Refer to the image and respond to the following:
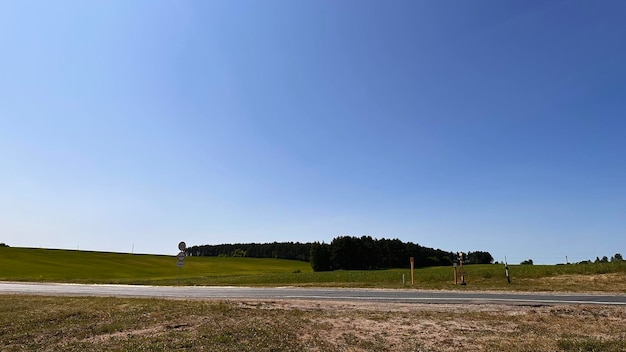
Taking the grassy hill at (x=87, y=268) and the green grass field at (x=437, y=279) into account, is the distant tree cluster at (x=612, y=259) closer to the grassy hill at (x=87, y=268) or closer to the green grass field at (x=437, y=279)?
the green grass field at (x=437, y=279)

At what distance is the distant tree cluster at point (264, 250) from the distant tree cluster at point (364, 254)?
2060 inches

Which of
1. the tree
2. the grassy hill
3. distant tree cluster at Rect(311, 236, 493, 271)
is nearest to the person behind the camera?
the grassy hill

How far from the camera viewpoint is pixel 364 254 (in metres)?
108

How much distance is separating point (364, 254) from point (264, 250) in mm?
76843

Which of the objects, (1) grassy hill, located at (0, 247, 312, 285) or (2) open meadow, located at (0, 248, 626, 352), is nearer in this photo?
(2) open meadow, located at (0, 248, 626, 352)

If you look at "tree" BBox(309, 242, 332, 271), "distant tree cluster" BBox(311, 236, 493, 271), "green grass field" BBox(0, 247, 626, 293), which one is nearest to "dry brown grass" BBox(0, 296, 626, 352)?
"green grass field" BBox(0, 247, 626, 293)

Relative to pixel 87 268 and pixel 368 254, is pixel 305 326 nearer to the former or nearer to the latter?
pixel 87 268

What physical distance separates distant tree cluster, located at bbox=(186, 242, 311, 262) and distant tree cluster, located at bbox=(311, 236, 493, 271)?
5233 centimetres

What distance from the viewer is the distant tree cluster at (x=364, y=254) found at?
102 meters

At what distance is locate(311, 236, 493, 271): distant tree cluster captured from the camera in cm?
10159

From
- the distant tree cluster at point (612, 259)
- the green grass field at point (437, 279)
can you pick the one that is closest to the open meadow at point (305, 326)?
the green grass field at point (437, 279)

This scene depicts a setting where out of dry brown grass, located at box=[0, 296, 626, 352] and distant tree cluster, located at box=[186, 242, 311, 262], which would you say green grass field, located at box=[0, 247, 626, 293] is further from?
distant tree cluster, located at box=[186, 242, 311, 262]

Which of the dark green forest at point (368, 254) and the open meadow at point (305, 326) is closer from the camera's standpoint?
the open meadow at point (305, 326)

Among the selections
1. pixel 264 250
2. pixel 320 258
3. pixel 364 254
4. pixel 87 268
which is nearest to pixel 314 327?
pixel 87 268
